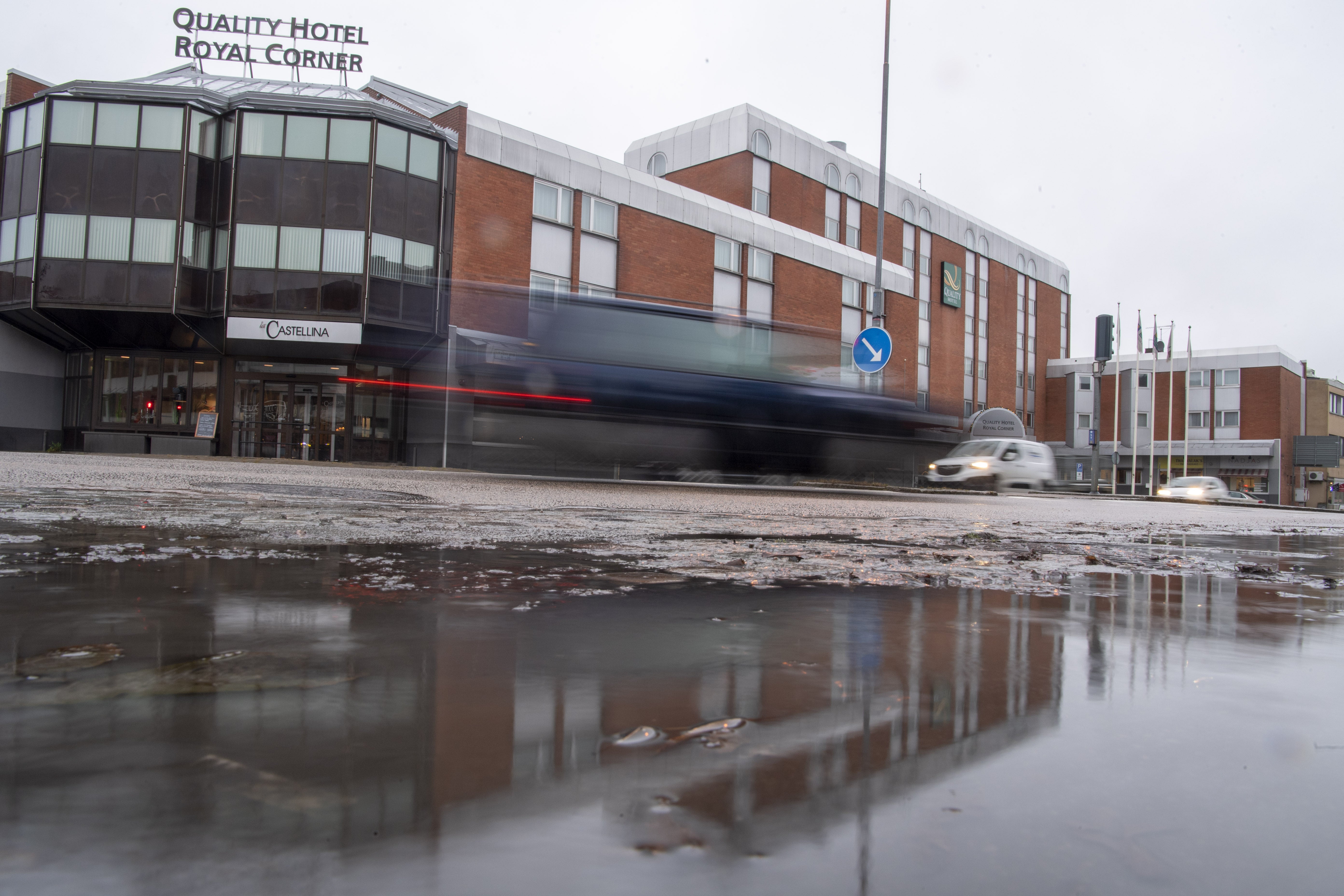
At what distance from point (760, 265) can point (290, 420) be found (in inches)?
725

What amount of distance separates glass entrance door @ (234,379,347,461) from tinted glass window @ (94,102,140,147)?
7655 mm

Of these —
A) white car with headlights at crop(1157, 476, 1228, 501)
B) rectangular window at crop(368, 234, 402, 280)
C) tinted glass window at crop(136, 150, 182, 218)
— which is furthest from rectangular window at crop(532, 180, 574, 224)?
white car with headlights at crop(1157, 476, 1228, 501)

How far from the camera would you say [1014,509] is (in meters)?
10.2

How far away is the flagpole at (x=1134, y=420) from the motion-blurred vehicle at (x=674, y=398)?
30925mm

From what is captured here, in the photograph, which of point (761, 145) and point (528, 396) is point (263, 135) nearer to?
point (528, 396)

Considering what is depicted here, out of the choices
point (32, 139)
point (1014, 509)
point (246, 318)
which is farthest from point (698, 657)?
point (32, 139)

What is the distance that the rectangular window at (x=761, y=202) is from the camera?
124 ft


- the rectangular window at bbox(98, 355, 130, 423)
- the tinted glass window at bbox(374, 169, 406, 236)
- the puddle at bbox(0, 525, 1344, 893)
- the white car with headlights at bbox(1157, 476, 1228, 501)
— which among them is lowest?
the puddle at bbox(0, 525, 1344, 893)

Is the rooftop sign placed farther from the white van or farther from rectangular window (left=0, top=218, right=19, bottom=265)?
rectangular window (left=0, top=218, right=19, bottom=265)

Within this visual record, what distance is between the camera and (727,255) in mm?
32906

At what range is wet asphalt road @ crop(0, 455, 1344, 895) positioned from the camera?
2.78ft

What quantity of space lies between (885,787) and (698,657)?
2.35 feet

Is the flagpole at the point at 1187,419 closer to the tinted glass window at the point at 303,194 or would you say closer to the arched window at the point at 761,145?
the arched window at the point at 761,145

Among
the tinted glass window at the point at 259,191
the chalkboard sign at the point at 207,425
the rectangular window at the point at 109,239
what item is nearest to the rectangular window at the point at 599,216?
the tinted glass window at the point at 259,191
